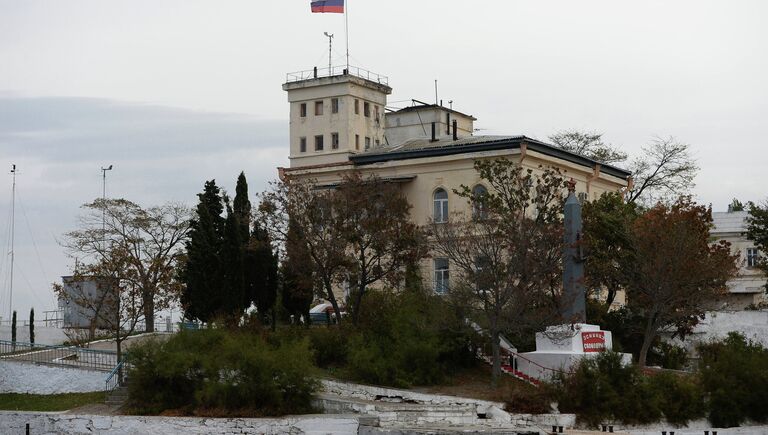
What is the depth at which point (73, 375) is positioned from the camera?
40.1m

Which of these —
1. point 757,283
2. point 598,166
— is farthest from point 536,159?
point 757,283

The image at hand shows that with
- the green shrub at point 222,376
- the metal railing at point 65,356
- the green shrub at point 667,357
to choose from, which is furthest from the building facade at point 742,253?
the green shrub at point 222,376

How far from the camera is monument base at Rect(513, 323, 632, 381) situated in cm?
3797

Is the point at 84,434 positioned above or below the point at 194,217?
below

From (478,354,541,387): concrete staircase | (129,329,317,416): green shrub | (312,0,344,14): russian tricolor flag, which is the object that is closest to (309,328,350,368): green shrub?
(129,329,317,416): green shrub

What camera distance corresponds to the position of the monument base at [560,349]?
125 feet

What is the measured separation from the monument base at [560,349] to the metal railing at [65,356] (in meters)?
13.7

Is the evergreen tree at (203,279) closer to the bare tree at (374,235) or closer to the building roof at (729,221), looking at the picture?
the bare tree at (374,235)

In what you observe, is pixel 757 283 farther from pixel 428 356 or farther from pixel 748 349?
pixel 428 356

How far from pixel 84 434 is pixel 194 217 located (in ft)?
68.4

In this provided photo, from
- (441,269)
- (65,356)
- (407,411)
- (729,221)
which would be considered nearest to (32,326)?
(65,356)

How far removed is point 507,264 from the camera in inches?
1543

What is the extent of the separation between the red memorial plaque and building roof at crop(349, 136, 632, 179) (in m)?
11.6

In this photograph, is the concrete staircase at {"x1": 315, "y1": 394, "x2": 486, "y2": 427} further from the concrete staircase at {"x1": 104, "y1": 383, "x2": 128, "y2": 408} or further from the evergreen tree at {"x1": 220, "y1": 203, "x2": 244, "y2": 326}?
the evergreen tree at {"x1": 220, "y1": 203, "x2": 244, "y2": 326}
